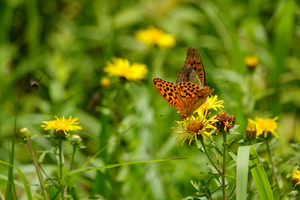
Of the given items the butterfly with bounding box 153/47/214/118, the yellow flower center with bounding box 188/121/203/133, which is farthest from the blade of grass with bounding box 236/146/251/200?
the butterfly with bounding box 153/47/214/118

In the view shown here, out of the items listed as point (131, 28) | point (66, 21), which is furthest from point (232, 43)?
point (66, 21)

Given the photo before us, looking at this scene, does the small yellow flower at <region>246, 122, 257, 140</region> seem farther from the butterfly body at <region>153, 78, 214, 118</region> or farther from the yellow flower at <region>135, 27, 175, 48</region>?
the yellow flower at <region>135, 27, 175, 48</region>

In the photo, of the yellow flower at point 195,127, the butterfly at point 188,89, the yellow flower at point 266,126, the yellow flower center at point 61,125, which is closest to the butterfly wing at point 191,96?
the butterfly at point 188,89

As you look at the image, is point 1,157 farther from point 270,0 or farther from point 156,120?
point 270,0

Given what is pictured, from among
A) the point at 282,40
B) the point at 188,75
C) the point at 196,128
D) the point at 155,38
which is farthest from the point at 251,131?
the point at 155,38

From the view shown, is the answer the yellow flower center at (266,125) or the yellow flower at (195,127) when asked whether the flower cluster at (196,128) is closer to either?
the yellow flower at (195,127)
